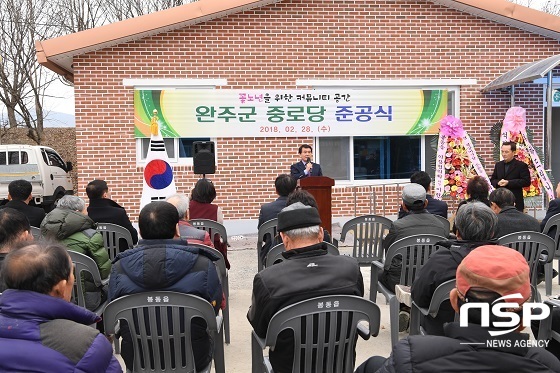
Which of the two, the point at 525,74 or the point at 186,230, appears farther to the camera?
the point at 525,74

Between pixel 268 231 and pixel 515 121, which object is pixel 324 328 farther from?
pixel 515 121

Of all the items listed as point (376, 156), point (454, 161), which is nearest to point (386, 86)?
point (376, 156)

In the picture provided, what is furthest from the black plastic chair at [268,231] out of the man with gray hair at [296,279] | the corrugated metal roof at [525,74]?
the corrugated metal roof at [525,74]

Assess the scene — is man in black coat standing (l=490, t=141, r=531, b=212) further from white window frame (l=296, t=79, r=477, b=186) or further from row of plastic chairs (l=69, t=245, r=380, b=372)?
row of plastic chairs (l=69, t=245, r=380, b=372)

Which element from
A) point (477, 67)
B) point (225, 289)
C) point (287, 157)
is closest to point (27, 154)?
point (287, 157)

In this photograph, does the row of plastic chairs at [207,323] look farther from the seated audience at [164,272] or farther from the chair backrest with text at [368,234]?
the chair backrest with text at [368,234]

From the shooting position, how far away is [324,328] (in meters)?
2.83

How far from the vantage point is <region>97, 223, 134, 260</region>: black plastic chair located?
560cm

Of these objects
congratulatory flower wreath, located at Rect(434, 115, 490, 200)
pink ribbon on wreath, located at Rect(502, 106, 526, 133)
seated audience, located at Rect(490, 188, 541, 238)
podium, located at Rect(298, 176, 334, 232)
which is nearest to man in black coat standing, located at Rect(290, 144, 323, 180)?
podium, located at Rect(298, 176, 334, 232)

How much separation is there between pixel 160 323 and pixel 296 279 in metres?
0.73

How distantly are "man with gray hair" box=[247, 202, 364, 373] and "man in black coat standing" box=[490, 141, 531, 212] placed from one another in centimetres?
542

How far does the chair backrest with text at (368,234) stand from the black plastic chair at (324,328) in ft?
10.1

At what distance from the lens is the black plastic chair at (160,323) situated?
3012 mm

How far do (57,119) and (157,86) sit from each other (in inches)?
675
